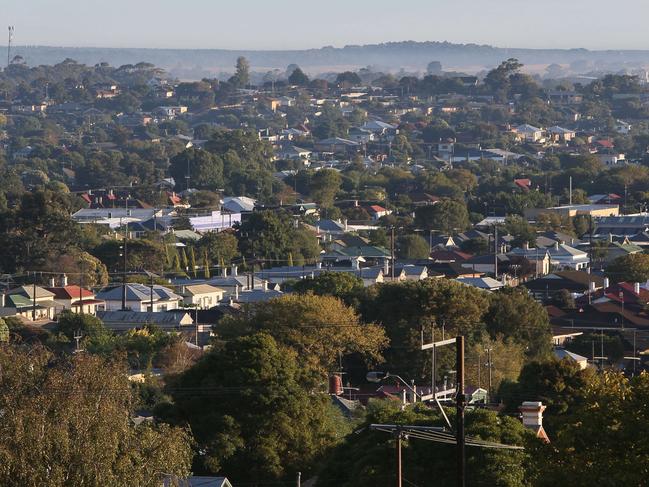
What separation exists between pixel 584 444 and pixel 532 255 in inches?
1543

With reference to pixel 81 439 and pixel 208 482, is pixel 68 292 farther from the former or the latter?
pixel 81 439

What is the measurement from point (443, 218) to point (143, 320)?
2397cm

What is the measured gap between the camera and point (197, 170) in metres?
89.9

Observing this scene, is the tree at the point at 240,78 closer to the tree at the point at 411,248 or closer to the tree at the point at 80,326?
the tree at the point at 411,248

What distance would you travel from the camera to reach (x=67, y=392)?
56.4ft

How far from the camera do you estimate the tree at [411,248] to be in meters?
56.9

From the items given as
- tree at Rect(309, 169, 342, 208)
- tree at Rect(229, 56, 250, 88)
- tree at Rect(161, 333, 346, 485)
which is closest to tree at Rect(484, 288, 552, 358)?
tree at Rect(161, 333, 346, 485)

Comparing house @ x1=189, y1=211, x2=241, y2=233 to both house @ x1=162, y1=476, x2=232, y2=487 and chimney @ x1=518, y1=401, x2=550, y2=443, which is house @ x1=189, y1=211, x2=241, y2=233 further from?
chimney @ x1=518, y1=401, x2=550, y2=443

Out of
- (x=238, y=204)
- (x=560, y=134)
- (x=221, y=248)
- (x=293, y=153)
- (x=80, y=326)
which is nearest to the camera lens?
(x=80, y=326)

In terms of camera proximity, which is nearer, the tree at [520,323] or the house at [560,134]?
the tree at [520,323]

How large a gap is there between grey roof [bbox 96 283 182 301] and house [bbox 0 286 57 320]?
3.70ft

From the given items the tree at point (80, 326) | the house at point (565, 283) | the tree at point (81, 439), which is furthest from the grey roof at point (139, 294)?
the tree at point (81, 439)

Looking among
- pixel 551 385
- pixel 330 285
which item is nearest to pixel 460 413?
pixel 551 385

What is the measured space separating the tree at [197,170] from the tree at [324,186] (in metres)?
8.03
